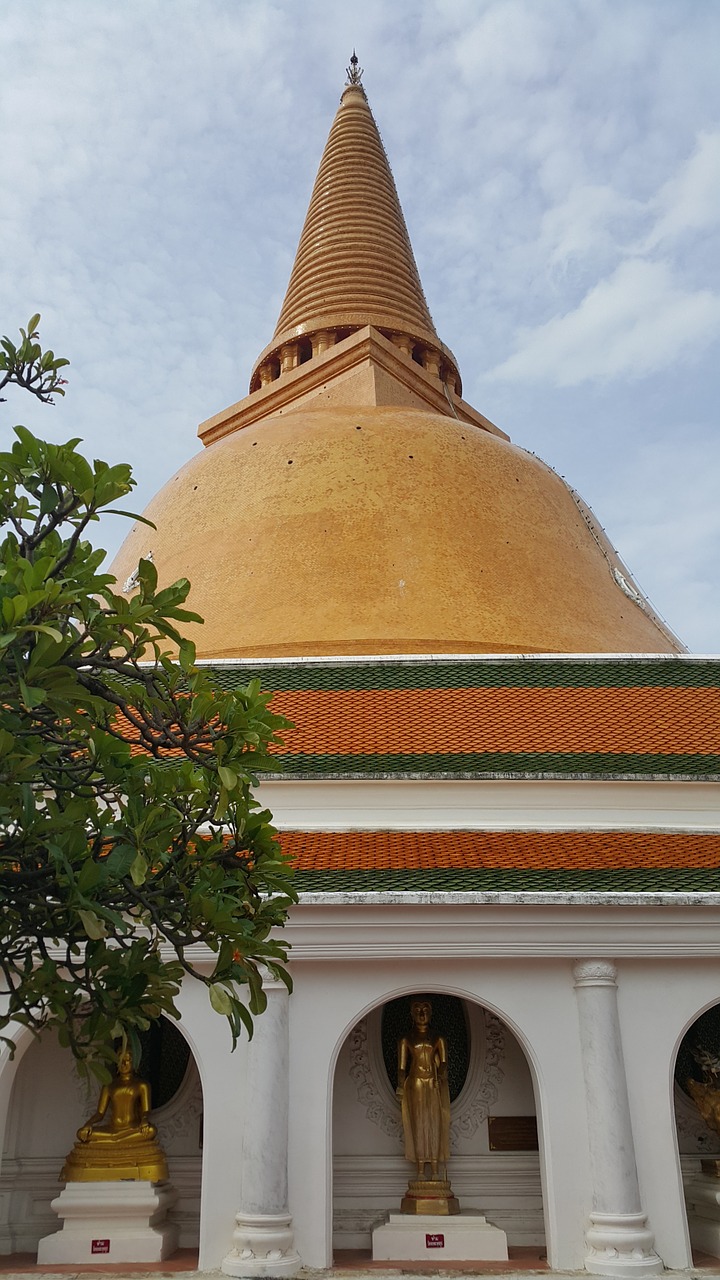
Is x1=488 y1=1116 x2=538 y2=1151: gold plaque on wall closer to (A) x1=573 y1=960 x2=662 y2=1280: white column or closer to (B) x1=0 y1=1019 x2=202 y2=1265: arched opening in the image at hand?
(A) x1=573 y1=960 x2=662 y2=1280: white column

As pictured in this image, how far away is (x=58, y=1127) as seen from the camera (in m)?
7.78

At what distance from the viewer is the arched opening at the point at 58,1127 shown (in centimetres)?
737

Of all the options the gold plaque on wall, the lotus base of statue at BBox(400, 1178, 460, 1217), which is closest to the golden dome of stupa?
the gold plaque on wall

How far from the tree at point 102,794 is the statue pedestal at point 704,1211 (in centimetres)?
510

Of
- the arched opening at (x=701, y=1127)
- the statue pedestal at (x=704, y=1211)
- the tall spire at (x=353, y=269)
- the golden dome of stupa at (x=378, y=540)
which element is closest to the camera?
the statue pedestal at (x=704, y=1211)

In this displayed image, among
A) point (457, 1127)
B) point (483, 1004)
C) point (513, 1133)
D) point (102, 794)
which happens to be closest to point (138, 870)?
point (102, 794)

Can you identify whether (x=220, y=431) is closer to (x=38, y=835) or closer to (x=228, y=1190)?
(x=228, y=1190)

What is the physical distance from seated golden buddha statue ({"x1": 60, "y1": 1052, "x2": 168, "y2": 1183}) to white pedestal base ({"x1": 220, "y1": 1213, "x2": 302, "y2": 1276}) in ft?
3.78

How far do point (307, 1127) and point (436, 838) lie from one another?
245 centimetres

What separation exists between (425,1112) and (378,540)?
284 inches

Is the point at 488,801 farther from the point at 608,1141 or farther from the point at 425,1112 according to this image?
the point at 608,1141

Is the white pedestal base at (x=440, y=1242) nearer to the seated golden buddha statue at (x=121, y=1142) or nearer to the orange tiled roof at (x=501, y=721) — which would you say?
the seated golden buddha statue at (x=121, y=1142)

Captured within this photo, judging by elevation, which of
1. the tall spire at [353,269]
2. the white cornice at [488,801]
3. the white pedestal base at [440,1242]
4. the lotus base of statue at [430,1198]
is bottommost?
the white pedestal base at [440,1242]

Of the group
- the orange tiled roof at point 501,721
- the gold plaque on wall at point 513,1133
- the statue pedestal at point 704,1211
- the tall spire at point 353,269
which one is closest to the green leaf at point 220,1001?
the gold plaque on wall at point 513,1133
